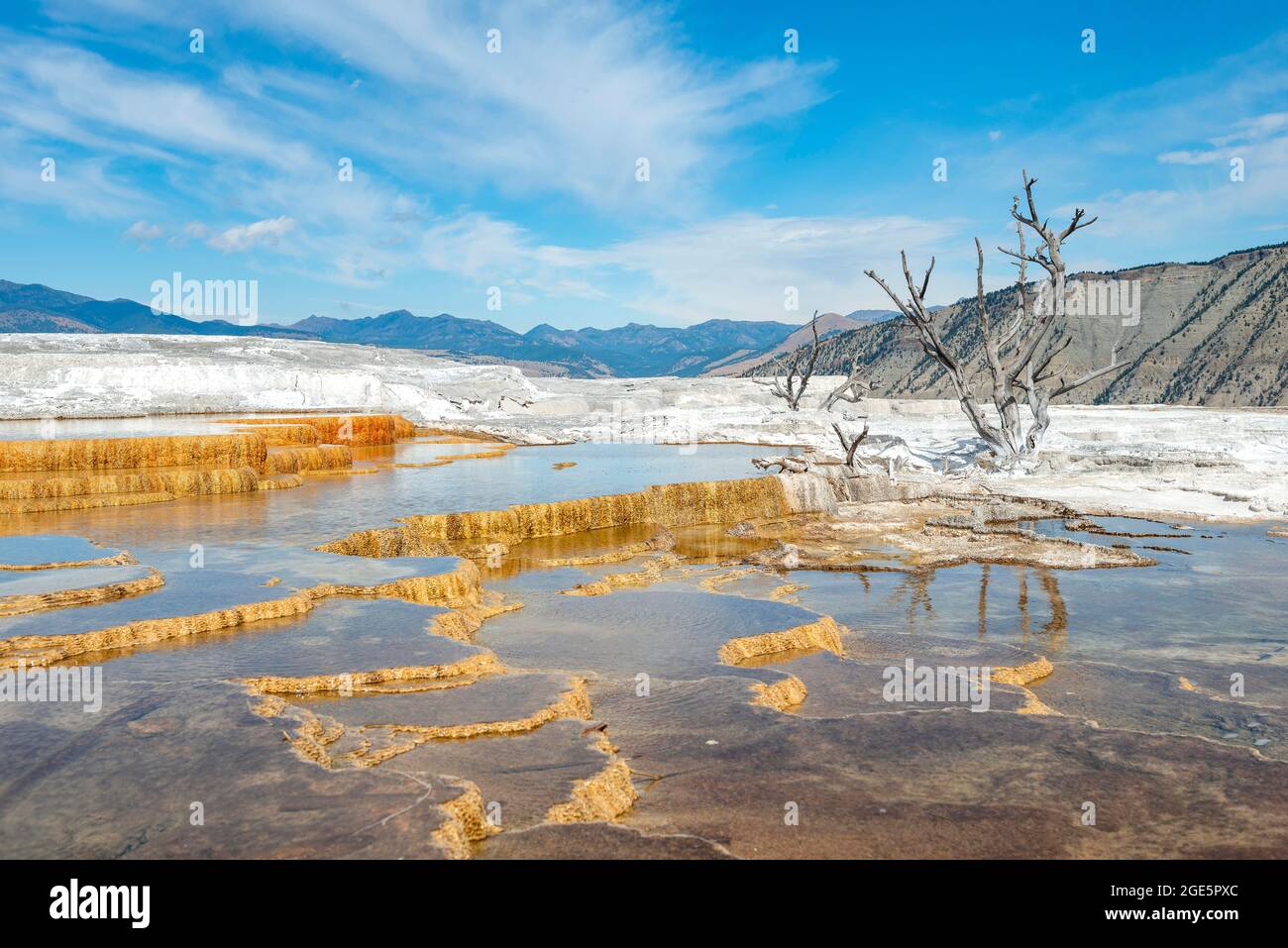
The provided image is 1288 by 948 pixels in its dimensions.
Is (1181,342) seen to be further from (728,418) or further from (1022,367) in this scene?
(1022,367)

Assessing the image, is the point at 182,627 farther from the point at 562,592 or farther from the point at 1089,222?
the point at 1089,222

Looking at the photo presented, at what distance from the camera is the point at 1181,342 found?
52.8 m

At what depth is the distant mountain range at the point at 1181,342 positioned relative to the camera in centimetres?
→ 4550

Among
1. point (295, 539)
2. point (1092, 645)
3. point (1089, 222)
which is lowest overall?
point (1092, 645)

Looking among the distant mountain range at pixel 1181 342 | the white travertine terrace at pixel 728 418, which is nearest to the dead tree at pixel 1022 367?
the white travertine terrace at pixel 728 418

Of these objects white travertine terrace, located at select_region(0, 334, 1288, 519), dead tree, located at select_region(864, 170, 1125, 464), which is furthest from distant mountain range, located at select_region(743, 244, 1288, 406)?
dead tree, located at select_region(864, 170, 1125, 464)

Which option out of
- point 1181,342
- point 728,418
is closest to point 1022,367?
point 728,418

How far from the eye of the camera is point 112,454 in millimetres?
12922

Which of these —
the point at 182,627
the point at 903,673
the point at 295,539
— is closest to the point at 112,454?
the point at 295,539

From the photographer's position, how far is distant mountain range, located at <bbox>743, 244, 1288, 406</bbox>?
45.5 m

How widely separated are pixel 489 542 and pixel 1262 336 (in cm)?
5258

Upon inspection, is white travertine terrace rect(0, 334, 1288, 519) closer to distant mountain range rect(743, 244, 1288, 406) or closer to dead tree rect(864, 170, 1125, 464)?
dead tree rect(864, 170, 1125, 464)
